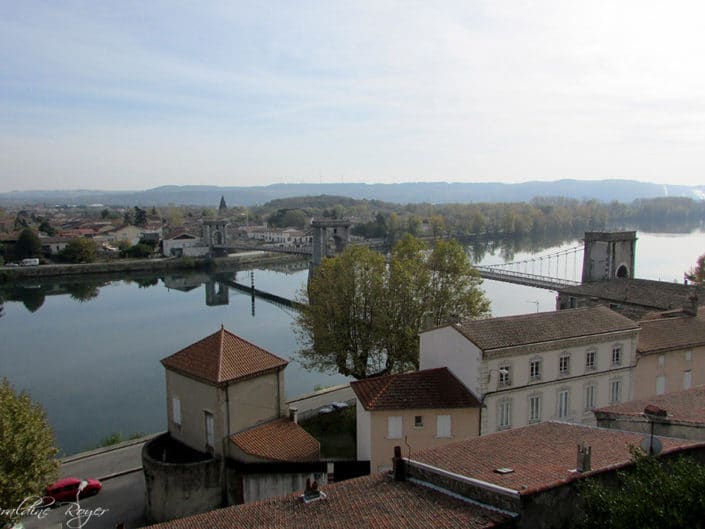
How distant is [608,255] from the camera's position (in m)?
24.8

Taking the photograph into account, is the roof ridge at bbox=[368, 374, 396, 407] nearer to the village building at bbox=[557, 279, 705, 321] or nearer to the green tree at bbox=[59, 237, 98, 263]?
the village building at bbox=[557, 279, 705, 321]

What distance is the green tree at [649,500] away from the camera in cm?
446

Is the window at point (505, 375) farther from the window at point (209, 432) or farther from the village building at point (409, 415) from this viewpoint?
the window at point (209, 432)

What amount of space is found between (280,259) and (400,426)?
58.1 meters

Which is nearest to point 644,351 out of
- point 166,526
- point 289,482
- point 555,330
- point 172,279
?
point 555,330

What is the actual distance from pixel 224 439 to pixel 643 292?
52.6ft

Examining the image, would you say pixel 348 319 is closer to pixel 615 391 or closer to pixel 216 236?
pixel 615 391

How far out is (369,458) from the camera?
34.9 ft

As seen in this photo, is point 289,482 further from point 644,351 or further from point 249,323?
point 249,323

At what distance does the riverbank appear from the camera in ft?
169

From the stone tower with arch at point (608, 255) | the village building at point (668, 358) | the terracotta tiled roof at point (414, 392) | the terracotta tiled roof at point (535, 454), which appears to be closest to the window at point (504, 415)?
the terracotta tiled roof at point (414, 392)

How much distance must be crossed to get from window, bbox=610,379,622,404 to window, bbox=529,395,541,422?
2.06 m

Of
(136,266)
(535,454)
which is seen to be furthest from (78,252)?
(535,454)

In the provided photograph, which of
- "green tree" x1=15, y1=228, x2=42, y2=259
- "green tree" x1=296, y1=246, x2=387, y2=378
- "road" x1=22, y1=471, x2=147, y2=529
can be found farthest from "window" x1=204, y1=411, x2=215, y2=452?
"green tree" x1=15, y1=228, x2=42, y2=259
